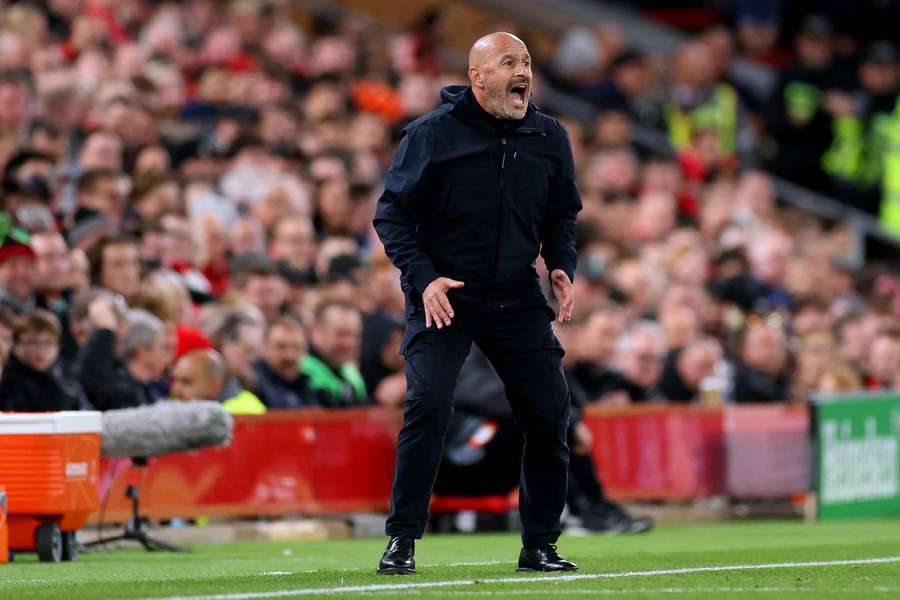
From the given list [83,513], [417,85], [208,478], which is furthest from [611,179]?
[83,513]

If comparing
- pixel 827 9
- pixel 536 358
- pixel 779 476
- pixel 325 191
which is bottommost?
pixel 779 476

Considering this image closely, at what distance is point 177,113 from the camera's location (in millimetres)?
18391

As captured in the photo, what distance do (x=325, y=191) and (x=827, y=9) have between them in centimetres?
1373

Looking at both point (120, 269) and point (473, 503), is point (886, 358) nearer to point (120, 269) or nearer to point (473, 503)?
point (473, 503)

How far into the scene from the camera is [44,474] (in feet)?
36.9

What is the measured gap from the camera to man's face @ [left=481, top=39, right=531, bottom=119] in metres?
8.95

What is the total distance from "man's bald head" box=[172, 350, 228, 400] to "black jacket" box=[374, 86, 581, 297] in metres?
4.25

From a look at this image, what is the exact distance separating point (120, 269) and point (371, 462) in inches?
94.4

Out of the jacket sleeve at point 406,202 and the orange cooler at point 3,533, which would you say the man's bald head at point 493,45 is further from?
the orange cooler at point 3,533

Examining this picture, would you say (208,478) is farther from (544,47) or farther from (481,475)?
(544,47)

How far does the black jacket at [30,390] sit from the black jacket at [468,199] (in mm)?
3682

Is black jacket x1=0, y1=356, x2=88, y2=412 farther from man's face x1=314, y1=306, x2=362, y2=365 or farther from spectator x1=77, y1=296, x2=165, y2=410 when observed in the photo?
man's face x1=314, y1=306, x2=362, y2=365

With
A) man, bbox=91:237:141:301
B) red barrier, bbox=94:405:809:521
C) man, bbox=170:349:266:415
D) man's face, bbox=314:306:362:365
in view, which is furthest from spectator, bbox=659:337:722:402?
man, bbox=91:237:141:301

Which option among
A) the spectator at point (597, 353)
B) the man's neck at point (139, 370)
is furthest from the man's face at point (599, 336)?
the man's neck at point (139, 370)
